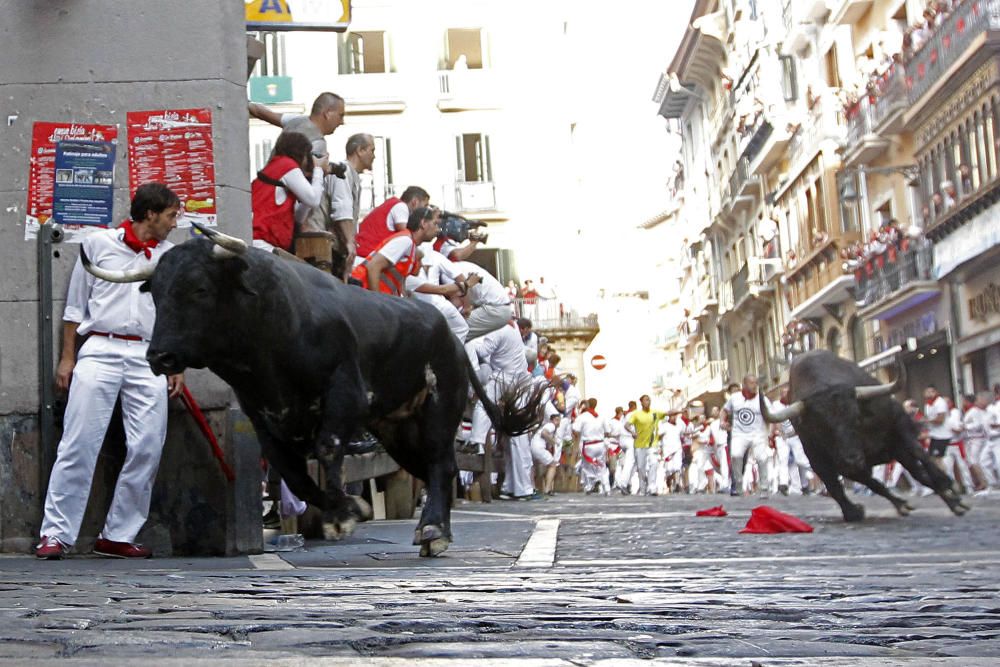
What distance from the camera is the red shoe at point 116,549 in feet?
27.2

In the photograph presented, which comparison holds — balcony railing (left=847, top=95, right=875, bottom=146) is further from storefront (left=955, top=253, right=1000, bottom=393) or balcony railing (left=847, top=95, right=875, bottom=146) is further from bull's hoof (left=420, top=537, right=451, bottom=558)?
bull's hoof (left=420, top=537, right=451, bottom=558)

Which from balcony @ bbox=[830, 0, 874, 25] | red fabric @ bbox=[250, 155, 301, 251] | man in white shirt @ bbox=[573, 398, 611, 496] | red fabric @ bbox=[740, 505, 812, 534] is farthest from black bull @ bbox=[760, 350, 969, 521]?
balcony @ bbox=[830, 0, 874, 25]

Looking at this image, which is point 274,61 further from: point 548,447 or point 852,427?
point 852,427

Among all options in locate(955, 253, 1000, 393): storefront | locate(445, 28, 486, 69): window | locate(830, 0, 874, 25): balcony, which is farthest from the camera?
locate(445, 28, 486, 69): window

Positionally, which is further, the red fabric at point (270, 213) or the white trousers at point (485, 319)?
the white trousers at point (485, 319)

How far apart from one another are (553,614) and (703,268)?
71298 mm

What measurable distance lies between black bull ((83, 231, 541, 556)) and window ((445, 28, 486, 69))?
43690mm

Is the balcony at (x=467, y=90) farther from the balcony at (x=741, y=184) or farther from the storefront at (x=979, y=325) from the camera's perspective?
the storefront at (x=979, y=325)

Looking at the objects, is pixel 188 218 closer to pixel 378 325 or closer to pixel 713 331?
pixel 378 325

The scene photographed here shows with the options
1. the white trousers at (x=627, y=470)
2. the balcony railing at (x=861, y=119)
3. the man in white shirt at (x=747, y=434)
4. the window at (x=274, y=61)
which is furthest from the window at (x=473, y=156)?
the man in white shirt at (x=747, y=434)

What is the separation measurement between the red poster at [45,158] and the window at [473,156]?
139ft

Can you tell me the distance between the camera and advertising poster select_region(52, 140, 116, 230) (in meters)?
8.83

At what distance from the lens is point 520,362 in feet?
54.5

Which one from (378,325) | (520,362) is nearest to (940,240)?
(520,362)
